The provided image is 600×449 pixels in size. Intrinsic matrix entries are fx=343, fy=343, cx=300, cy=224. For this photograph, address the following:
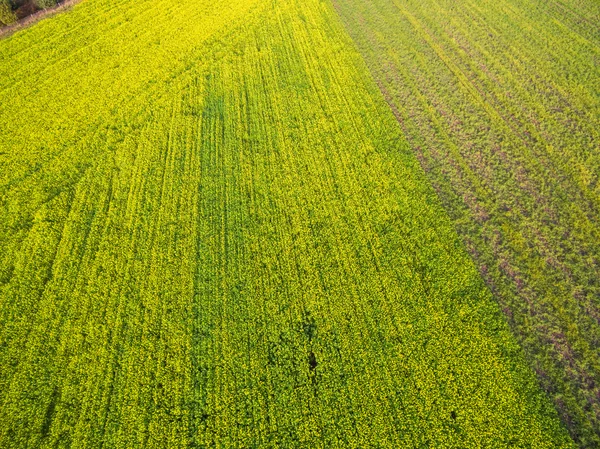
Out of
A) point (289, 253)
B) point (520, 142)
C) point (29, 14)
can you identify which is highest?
point (29, 14)

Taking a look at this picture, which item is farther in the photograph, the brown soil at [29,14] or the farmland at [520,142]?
the brown soil at [29,14]

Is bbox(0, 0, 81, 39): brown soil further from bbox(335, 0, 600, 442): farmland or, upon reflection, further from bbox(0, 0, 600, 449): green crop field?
bbox(335, 0, 600, 442): farmland

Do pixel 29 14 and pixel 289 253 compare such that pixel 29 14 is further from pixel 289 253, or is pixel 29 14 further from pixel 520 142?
pixel 520 142

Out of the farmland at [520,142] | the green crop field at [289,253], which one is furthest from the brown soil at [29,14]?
the farmland at [520,142]

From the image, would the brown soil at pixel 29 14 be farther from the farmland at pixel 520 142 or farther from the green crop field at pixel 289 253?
the farmland at pixel 520 142

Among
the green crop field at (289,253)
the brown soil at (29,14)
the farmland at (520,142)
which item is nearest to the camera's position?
the green crop field at (289,253)

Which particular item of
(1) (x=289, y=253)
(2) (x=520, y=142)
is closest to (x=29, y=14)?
(1) (x=289, y=253)

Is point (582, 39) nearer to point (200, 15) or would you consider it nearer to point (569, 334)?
point (569, 334)
